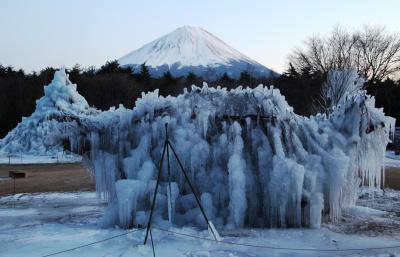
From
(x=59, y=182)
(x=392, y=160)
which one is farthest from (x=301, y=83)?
(x=59, y=182)

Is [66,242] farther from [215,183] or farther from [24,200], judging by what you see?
[24,200]

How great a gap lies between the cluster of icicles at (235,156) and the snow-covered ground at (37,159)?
21.5m

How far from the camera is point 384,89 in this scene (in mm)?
48188

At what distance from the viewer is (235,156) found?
11242mm

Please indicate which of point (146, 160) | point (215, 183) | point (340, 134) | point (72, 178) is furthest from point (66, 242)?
point (72, 178)

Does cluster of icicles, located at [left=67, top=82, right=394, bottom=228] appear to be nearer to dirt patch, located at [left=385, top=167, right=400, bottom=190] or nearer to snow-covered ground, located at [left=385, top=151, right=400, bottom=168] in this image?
dirt patch, located at [left=385, top=167, right=400, bottom=190]

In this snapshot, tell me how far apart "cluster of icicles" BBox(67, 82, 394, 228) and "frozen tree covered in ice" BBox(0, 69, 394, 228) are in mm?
23

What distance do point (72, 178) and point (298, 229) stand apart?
14.2m

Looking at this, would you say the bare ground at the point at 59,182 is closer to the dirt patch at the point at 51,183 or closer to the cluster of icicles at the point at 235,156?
the dirt patch at the point at 51,183

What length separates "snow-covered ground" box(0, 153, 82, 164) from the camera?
33750 mm

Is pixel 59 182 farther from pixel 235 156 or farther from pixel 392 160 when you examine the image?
pixel 392 160

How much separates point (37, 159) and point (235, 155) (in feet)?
87.9

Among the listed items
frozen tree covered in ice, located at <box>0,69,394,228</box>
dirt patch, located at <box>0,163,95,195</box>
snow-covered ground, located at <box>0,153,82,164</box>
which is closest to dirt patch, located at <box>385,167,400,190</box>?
frozen tree covered in ice, located at <box>0,69,394,228</box>

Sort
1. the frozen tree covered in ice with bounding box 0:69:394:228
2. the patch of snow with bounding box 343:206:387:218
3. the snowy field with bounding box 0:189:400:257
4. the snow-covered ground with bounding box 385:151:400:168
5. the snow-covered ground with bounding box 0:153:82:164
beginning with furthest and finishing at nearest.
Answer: the snow-covered ground with bounding box 0:153:82:164
the snow-covered ground with bounding box 385:151:400:168
the patch of snow with bounding box 343:206:387:218
the frozen tree covered in ice with bounding box 0:69:394:228
the snowy field with bounding box 0:189:400:257
